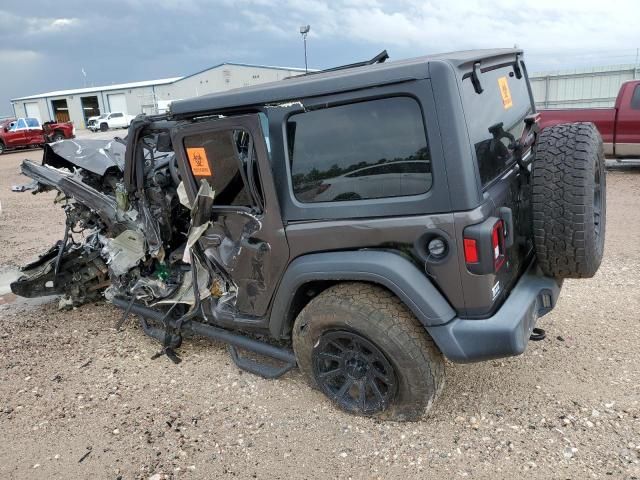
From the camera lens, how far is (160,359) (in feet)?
13.0

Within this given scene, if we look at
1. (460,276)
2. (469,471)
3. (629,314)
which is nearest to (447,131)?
(460,276)

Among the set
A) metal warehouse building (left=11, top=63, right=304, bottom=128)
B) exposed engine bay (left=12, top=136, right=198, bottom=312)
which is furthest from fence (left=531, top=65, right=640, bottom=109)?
metal warehouse building (left=11, top=63, right=304, bottom=128)

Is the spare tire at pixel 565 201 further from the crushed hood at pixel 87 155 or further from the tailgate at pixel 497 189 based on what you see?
the crushed hood at pixel 87 155

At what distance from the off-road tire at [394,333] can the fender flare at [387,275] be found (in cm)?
11

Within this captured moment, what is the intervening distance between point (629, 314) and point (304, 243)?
9.42ft

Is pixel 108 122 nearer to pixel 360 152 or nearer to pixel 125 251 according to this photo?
pixel 125 251

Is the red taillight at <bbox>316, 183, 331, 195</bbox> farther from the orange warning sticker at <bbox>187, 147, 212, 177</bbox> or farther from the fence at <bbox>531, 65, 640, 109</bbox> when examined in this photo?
the fence at <bbox>531, 65, 640, 109</bbox>

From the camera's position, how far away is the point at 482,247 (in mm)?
2336

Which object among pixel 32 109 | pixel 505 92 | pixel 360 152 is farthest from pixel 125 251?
pixel 32 109

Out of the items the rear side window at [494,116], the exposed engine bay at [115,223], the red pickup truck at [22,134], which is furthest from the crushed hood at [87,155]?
the red pickup truck at [22,134]

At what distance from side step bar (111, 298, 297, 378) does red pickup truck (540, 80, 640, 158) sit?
7691mm

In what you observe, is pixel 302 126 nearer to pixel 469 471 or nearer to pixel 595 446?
pixel 469 471

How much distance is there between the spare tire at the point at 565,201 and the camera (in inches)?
101

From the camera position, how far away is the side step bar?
10.8ft
